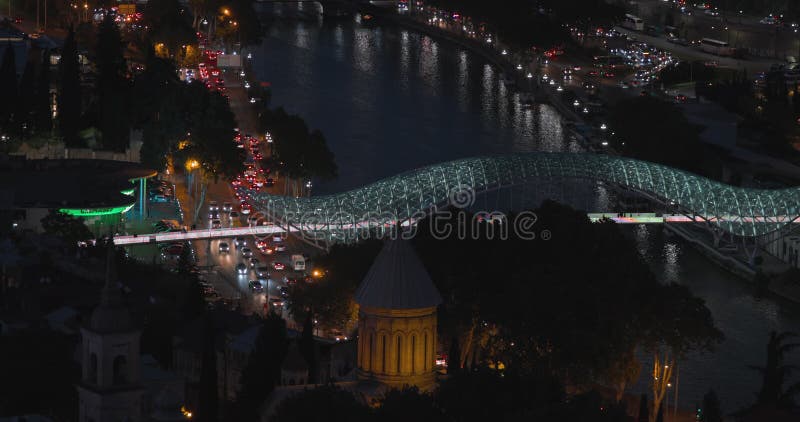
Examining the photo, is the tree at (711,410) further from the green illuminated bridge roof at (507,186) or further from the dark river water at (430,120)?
the green illuminated bridge roof at (507,186)

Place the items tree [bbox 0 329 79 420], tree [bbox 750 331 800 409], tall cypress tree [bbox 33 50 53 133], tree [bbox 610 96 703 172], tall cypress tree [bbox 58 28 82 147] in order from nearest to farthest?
tree [bbox 0 329 79 420], tree [bbox 750 331 800 409], tall cypress tree [bbox 33 50 53 133], tall cypress tree [bbox 58 28 82 147], tree [bbox 610 96 703 172]

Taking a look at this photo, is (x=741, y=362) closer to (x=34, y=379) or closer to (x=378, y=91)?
(x=34, y=379)

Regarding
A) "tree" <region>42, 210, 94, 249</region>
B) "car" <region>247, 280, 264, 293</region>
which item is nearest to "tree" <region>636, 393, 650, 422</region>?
"car" <region>247, 280, 264, 293</region>

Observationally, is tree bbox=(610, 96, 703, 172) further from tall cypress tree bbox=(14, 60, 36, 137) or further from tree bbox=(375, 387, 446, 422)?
tree bbox=(375, 387, 446, 422)

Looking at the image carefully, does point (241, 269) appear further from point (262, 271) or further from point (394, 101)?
point (394, 101)

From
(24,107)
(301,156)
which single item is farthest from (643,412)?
(24,107)

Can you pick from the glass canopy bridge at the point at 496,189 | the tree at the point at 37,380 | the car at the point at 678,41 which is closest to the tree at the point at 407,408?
the tree at the point at 37,380
